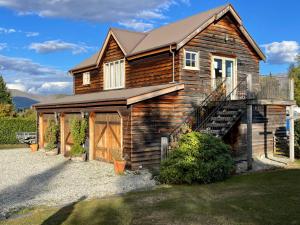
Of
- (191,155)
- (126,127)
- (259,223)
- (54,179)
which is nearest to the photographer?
(259,223)

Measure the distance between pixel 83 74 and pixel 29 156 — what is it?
7932 millimetres

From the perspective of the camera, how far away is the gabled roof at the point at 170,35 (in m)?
19.8

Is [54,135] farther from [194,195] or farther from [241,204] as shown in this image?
[241,204]

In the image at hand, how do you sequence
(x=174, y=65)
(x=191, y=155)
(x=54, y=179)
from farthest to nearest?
(x=174, y=65)
(x=54, y=179)
(x=191, y=155)

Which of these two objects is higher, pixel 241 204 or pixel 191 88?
pixel 191 88

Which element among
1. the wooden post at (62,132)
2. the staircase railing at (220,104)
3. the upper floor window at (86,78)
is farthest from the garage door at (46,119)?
the staircase railing at (220,104)

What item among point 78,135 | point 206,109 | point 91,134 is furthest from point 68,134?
point 206,109

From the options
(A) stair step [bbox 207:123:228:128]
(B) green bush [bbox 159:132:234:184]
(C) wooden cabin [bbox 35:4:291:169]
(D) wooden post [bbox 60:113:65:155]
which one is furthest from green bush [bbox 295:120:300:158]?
(D) wooden post [bbox 60:113:65:155]

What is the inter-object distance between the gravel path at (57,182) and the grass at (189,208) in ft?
4.04

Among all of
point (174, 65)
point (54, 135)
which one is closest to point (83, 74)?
point (54, 135)

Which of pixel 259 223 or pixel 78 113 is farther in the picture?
pixel 78 113

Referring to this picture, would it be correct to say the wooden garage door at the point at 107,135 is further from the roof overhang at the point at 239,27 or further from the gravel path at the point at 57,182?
the roof overhang at the point at 239,27

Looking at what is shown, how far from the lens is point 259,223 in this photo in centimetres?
834

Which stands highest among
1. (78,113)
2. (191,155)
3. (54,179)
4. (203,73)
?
(203,73)
